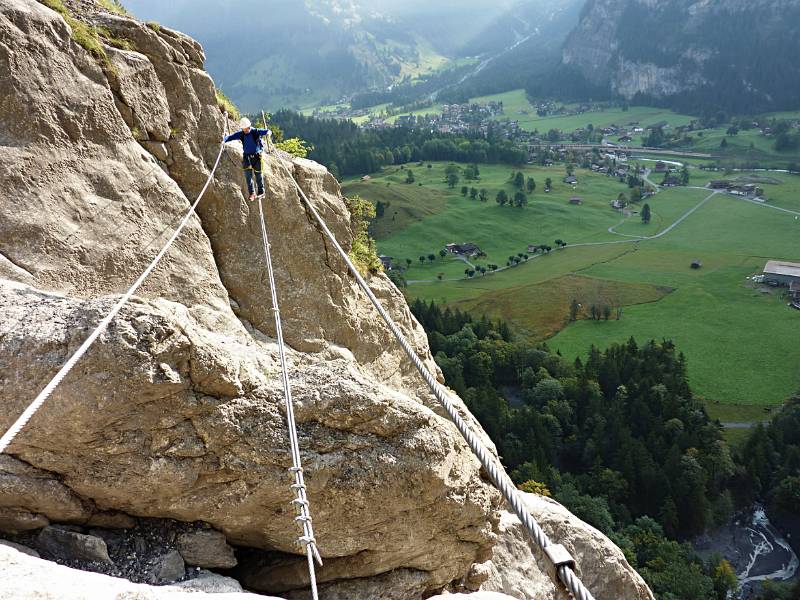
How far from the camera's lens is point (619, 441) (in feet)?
213

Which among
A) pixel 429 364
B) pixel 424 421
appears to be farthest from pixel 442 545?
pixel 429 364

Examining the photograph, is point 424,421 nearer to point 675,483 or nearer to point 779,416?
point 675,483

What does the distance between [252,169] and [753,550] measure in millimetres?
67116

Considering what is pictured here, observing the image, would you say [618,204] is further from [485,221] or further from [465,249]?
[465,249]

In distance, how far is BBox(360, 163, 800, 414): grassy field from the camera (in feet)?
294

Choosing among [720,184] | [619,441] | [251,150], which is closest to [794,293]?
[619,441]

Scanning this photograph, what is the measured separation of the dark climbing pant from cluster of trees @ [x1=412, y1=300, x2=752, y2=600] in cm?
3790

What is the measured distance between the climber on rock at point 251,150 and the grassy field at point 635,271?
8026 centimetres

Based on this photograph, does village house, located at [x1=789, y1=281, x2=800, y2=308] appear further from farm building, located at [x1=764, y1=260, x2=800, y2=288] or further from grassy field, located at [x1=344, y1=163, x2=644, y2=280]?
grassy field, located at [x1=344, y1=163, x2=644, y2=280]

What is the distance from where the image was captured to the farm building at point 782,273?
111256 millimetres

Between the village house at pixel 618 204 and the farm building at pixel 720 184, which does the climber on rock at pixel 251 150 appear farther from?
the farm building at pixel 720 184

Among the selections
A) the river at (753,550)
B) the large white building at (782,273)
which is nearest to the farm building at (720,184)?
the large white building at (782,273)

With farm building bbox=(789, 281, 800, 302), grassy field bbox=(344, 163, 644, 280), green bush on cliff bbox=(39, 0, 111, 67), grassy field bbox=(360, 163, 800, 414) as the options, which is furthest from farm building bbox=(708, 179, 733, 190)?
green bush on cliff bbox=(39, 0, 111, 67)

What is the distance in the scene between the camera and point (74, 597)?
524 centimetres
